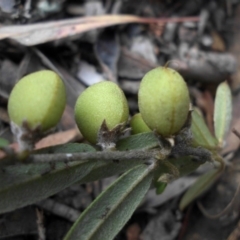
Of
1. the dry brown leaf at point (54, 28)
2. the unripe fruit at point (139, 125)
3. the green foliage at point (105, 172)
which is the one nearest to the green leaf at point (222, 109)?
the green foliage at point (105, 172)

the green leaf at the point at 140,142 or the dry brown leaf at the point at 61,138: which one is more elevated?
the green leaf at the point at 140,142

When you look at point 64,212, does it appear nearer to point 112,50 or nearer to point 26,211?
point 26,211

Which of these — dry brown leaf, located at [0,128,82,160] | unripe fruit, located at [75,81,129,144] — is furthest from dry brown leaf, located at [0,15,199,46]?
unripe fruit, located at [75,81,129,144]

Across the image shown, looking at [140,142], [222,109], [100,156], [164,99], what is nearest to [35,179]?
[100,156]

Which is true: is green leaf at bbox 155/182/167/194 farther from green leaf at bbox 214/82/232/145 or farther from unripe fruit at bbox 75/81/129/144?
green leaf at bbox 214/82/232/145

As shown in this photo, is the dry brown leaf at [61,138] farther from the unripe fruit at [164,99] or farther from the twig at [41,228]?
the unripe fruit at [164,99]

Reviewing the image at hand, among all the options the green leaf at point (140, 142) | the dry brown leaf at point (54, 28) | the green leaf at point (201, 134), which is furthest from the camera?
the dry brown leaf at point (54, 28)
